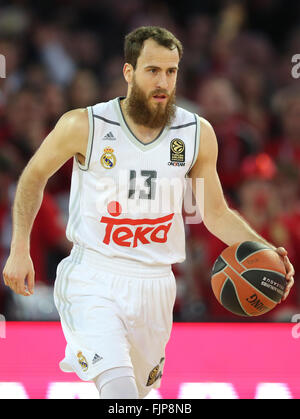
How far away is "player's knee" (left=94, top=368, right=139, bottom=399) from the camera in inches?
141

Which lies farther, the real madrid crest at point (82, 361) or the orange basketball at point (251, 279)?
the orange basketball at point (251, 279)

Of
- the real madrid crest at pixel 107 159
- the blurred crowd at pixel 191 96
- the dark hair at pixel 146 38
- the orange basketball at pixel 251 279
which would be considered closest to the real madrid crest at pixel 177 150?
the real madrid crest at pixel 107 159

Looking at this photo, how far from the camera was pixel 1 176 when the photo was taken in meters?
6.74

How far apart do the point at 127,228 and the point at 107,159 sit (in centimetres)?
35

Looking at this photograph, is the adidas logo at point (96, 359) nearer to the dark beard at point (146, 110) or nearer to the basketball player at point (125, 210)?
the basketball player at point (125, 210)

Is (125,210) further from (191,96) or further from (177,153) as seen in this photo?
(191,96)

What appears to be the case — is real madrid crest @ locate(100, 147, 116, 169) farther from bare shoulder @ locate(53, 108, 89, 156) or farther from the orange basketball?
the orange basketball

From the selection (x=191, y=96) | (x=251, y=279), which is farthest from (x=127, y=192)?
(x=191, y=96)

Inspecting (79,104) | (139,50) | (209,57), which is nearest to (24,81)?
(79,104)

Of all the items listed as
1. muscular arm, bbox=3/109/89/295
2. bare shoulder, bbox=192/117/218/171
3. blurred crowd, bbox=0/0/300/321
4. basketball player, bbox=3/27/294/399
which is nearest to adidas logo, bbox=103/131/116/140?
basketball player, bbox=3/27/294/399

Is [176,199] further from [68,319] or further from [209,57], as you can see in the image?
[209,57]

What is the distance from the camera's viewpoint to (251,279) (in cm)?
397

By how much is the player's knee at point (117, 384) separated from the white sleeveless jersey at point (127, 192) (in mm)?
591

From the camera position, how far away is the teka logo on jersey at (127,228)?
3.95m
